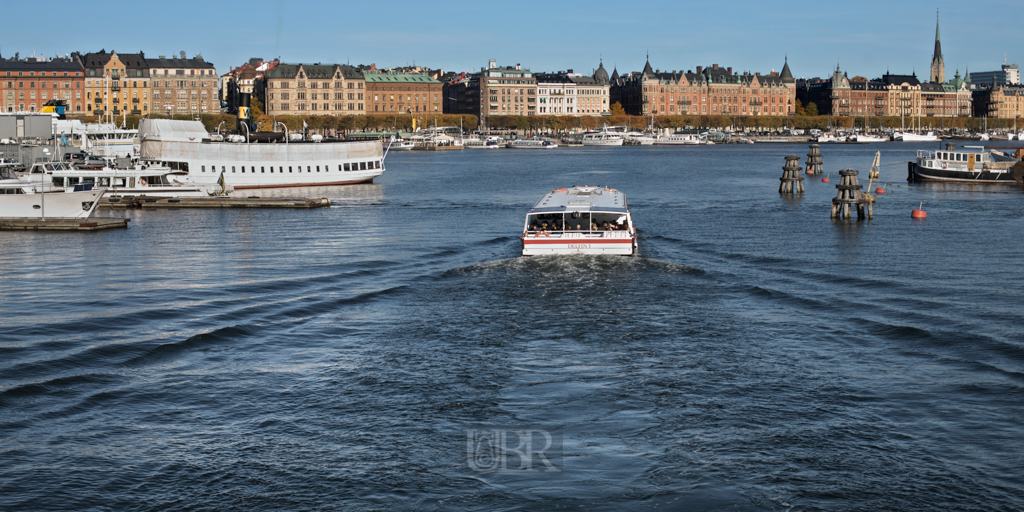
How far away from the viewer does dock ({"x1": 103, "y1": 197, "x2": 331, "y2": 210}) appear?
2339 inches

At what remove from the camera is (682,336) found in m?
22.1

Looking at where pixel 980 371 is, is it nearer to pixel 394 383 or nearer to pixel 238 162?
pixel 394 383

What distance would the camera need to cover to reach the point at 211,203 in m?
60.2

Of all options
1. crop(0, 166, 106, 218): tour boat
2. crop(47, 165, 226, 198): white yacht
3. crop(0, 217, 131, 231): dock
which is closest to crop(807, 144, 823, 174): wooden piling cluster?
crop(47, 165, 226, 198): white yacht

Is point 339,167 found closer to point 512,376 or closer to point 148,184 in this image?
point 148,184

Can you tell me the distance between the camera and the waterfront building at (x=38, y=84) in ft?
632

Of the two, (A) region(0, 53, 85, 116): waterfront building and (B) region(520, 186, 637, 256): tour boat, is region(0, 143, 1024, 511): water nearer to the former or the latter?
(B) region(520, 186, 637, 256): tour boat

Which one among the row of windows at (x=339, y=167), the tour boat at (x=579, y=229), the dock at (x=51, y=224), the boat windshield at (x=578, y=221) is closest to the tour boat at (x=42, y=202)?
the dock at (x=51, y=224)

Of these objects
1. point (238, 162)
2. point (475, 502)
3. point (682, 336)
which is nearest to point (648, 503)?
point (475, 502)

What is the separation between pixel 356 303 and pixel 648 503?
15257 millimetres

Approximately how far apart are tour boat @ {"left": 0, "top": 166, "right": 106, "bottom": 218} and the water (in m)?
11.5

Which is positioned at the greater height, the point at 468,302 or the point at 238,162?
the point at 238,162

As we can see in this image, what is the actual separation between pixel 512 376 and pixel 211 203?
45800mm

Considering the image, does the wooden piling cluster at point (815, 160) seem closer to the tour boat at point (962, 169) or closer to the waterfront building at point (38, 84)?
the tour boat at point (962, 169)
